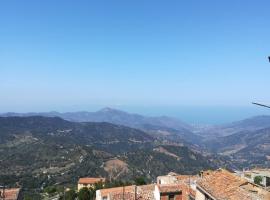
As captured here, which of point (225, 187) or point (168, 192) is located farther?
point (168, 192)

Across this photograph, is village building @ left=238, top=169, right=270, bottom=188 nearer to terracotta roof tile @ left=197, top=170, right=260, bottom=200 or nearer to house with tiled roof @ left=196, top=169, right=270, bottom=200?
house with tiled roof @ left=196, top=169, right=270, bottom=200

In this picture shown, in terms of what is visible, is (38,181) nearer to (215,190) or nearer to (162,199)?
(162,199)

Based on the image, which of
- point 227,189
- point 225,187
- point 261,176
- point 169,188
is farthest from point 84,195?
point 227,189

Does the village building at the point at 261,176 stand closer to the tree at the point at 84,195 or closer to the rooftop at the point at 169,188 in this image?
the rooftop at the point at 169,188

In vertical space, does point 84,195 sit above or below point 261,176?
below

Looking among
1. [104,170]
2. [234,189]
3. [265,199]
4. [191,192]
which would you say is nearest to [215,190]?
[234,189]

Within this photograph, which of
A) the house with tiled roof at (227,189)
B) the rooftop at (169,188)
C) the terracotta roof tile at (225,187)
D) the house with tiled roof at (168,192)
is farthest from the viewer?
the rooftop at (169,188)

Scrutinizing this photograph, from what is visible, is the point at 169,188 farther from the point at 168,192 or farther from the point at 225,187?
the point at 225,187

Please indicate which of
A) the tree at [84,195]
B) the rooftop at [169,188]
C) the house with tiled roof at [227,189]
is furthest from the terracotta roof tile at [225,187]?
the tree at [84,195]
